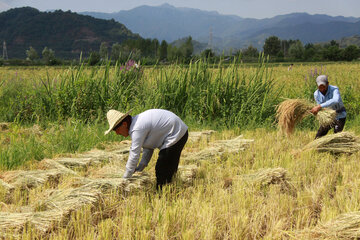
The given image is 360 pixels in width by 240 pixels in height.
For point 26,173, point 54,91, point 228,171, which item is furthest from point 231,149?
point 54,91

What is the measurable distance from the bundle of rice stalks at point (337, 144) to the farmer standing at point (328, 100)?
18.3 inches

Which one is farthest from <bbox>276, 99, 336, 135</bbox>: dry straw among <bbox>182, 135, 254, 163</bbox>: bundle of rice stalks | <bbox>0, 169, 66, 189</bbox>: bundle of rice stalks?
<bbox>0, 169, 66, 189</bbox>: bundle of rice stalks

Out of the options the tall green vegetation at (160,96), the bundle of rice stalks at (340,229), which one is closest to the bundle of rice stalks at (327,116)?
the tall green vegetation at (160,96)

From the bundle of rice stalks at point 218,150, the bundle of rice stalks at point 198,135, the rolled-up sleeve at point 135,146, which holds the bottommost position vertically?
the bundle of rice stalks at point 218,150

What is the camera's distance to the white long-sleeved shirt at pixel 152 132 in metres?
3.12

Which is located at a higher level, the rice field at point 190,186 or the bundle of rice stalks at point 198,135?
the bundle of rice stalks at point 198,135

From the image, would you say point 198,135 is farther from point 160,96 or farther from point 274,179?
point 274,179

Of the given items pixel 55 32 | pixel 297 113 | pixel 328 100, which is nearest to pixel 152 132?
pixel 297 113

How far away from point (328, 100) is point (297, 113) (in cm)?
53

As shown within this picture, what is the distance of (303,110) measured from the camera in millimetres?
5246

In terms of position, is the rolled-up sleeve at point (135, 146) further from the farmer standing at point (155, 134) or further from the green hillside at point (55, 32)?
the green hillside at point (55, 32)

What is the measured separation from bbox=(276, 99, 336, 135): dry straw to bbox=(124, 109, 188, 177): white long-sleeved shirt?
252cm

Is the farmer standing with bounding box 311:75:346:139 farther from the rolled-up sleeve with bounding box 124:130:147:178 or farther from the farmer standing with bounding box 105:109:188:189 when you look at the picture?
the rolled-up sleeve with bounding box 124:130:147:178

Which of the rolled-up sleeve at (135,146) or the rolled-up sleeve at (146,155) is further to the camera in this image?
the rolled-up sleeve at (146,155)
